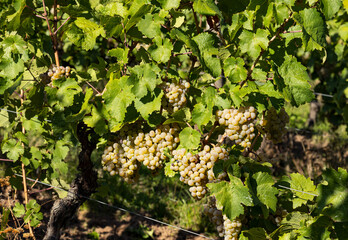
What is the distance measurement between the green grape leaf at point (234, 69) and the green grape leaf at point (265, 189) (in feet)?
1.42

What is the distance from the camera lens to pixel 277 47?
5.19 feet

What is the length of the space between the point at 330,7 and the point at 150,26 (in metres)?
0.70

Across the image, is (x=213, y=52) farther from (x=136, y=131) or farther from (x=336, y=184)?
(x=336, y=184)

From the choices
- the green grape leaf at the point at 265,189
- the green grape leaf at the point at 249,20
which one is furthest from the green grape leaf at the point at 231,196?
the green grape leaf at the point at 249,20

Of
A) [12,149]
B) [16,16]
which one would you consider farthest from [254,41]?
[12,149]

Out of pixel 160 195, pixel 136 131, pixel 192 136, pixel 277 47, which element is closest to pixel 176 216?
pixel 160 195

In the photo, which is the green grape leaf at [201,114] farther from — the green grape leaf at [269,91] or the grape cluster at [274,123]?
the grape cluster at [274,123]

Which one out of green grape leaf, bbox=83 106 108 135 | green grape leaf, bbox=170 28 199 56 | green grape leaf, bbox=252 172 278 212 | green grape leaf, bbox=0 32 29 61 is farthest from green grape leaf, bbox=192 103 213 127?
green grape leaf, bbox=0 32 29 61

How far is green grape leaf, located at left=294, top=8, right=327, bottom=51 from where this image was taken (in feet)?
4.59

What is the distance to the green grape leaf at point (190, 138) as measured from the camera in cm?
159

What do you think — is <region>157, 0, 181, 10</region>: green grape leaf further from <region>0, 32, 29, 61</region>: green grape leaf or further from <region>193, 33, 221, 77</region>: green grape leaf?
<region>0, 32, 29, 61</region>: green grape leaf

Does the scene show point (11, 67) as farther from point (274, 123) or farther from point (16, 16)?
point (274, 123)

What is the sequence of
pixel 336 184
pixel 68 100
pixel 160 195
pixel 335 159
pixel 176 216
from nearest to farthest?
pixel 336 184, pixel 68 100, pixel 176 216, pixel 160 195, pixel 335 159

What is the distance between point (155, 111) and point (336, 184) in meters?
0.81
